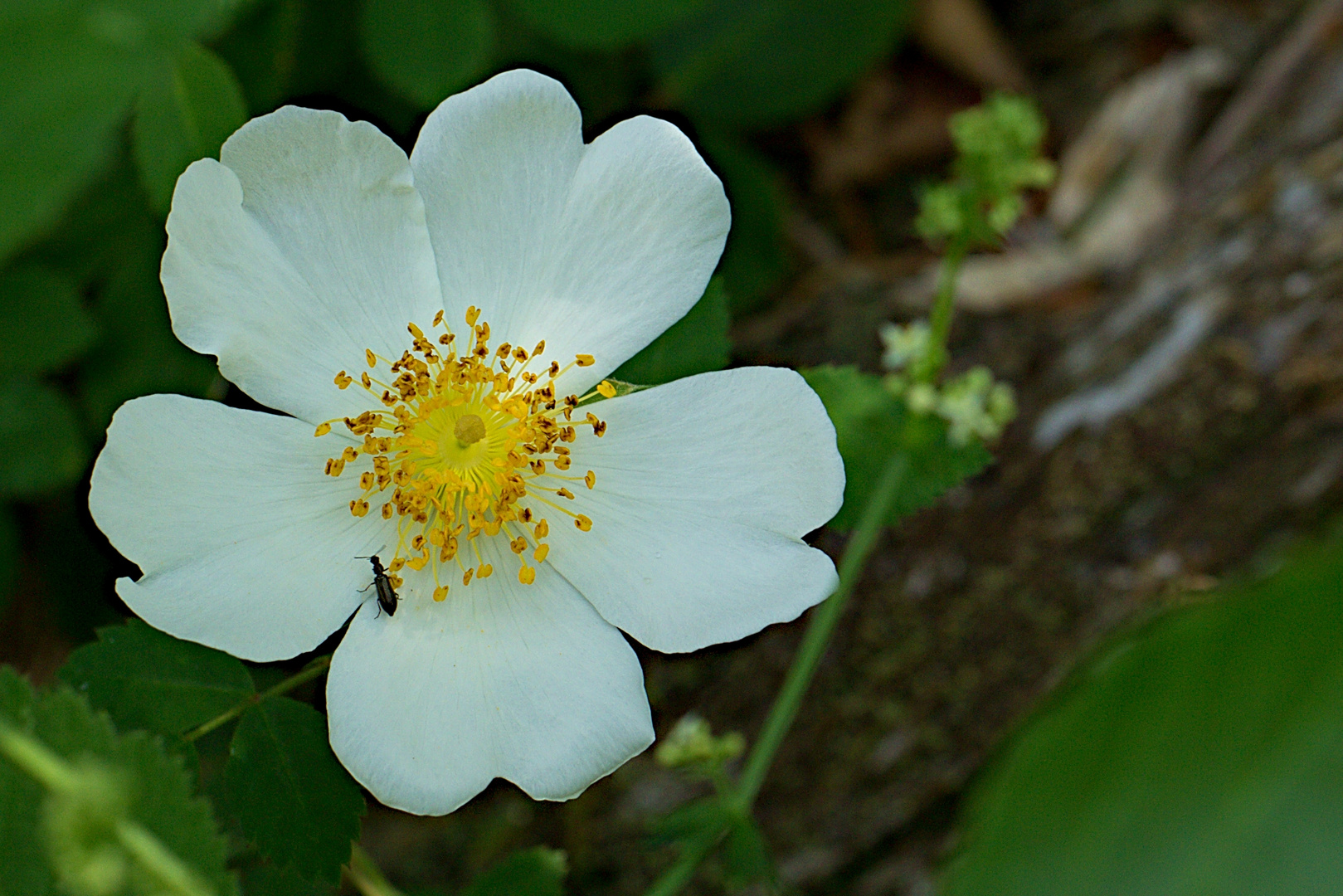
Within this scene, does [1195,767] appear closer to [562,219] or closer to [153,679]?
[562,219]

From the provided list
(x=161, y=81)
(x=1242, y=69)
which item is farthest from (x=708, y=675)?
(x=1242, y=69)

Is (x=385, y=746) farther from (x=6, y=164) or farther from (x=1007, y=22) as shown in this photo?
(x=1007, y=22)

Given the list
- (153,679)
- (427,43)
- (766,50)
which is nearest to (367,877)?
(153,679)

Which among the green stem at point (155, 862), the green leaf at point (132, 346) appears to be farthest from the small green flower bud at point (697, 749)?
the green leaf at point (132, 346)

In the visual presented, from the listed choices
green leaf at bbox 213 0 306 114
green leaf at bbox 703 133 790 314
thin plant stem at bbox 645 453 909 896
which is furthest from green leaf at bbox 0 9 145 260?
green leaf at bbox 703 133 790 314

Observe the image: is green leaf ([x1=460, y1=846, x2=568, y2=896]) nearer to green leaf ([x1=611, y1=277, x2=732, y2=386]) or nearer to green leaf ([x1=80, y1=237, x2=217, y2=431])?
green leaf ([x1=611, y1=277, x2=732, y2=386])

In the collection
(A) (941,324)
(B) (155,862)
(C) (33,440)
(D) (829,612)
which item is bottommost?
(C) (33,440)

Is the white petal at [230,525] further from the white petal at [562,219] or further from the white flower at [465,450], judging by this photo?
the white petal at [562,219]
